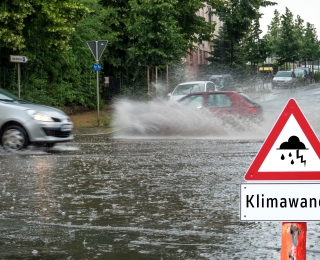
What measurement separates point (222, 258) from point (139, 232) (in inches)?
50.2

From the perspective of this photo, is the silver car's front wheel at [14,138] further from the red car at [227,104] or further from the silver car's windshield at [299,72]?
the silver car's windshield at [299,72]

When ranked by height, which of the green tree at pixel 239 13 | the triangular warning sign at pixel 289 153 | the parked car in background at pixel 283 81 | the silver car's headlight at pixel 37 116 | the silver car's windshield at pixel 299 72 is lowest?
the parked car in background at pixel 283 81

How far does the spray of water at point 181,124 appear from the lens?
19844 mm

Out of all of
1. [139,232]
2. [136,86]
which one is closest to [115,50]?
[136,86]

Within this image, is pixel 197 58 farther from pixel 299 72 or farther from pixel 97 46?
pixel 97 46

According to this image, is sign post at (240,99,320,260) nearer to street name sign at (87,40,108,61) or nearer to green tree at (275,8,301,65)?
street name sign at (87,40,108,61)

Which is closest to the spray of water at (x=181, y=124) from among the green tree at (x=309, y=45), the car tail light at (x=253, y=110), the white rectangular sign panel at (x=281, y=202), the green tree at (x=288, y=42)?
the car tail light at (x=253, y=110)

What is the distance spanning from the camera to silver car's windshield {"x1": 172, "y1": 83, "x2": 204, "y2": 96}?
28953 mm

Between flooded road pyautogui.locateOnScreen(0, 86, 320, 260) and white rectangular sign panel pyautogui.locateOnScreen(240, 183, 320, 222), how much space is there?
2.23 meters

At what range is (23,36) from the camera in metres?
25.7

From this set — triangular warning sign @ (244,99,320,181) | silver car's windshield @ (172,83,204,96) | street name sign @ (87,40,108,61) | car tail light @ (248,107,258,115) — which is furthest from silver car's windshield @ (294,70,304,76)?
triangular warning sign @ (244,99,320,181)

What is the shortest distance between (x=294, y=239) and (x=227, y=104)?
16480 millimetres

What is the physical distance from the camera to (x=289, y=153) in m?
3.85

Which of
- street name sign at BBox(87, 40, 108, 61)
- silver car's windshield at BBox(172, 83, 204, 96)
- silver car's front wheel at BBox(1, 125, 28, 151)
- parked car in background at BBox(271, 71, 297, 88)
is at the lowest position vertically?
parked car in background at BBox(271, 71, 297, 88)
